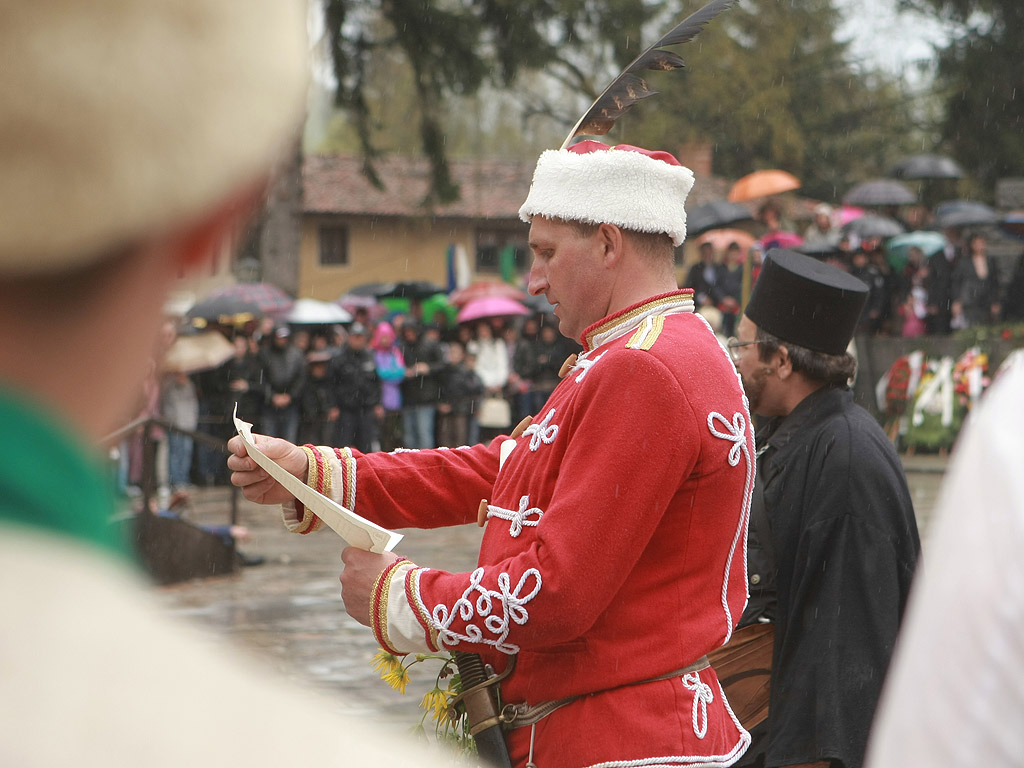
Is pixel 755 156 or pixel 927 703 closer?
pixel 927 703

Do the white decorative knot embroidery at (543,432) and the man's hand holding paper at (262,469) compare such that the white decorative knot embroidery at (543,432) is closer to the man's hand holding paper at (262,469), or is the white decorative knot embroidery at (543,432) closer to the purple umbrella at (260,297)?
the man's hand holding paper at (262,469)

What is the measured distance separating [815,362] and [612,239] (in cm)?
123

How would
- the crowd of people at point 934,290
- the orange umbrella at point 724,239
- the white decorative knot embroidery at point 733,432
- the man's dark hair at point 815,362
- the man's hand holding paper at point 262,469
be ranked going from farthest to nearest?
the crowd of people at point 934,290
the orange umbrella at point 724,239
the man's dark hair at point 815,362
the man's hand holding paper at point 262,469
the white decorative knot embroidery at point 733,432

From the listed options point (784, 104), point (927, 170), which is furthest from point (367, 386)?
point (784, 104)

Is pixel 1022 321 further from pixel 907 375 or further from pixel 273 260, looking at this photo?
pixel 273 260

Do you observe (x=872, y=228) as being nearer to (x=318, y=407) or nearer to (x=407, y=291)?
(x=407, y=291)

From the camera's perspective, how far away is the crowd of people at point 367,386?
14.8 meters

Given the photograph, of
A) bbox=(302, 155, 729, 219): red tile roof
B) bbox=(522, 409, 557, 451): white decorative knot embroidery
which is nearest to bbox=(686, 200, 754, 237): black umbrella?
bbox=(522, 409, 557, 451): white decorative knot embroidery

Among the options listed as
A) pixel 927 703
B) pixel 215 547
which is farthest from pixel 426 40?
pixel 927 703

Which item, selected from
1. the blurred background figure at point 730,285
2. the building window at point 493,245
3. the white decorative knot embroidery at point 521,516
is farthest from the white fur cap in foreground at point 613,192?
the building window at point 493,245

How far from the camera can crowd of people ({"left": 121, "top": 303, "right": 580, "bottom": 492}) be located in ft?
48.4

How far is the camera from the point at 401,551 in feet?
34.3

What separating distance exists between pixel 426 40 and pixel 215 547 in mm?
8448

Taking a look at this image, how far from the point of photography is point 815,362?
12.1ft
